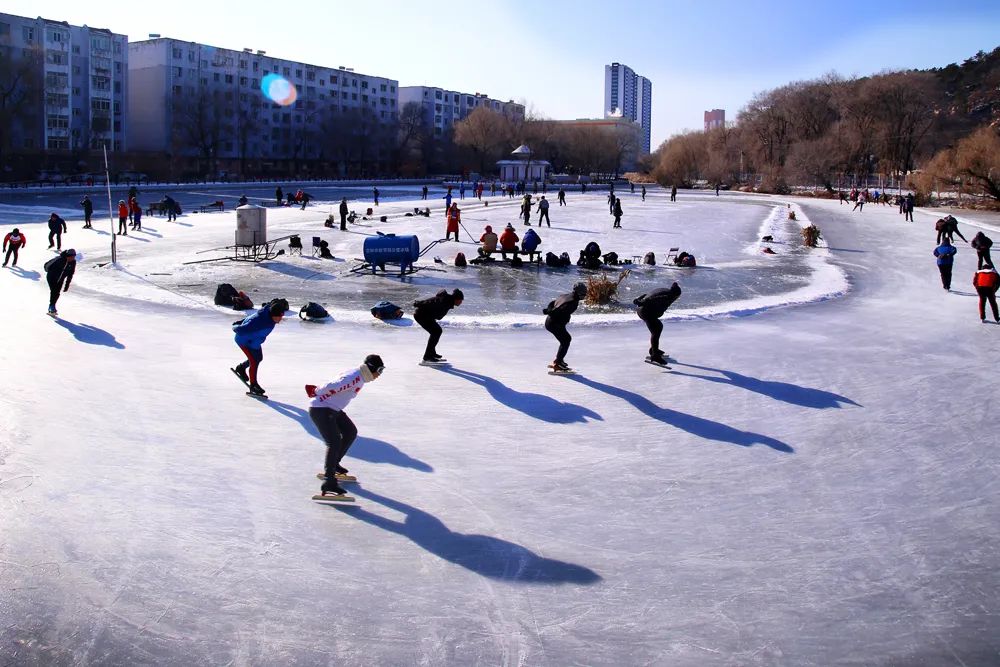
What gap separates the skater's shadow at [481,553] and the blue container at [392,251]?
13479 millimetres

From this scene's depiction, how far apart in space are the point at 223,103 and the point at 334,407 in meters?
87.4

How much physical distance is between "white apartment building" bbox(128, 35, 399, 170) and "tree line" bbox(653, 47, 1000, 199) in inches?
1563

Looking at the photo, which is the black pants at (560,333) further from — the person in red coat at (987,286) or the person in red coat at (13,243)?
the person in red coat at (13,243)

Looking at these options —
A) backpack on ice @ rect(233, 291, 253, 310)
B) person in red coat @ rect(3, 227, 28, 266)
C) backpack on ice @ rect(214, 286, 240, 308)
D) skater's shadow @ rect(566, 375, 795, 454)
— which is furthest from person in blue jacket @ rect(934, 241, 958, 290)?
person in red coat @ rect(3, 227, 28, 266)

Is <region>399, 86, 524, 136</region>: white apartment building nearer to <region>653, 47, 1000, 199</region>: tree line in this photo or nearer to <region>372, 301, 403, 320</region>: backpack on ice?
<region>653, 47, 1000, 199</region>: tree line

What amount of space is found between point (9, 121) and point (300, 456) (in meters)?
65.9

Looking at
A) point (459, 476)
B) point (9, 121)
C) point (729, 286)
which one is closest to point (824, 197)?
point (729, 286)

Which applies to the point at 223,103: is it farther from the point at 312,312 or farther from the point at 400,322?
the point at 400,322

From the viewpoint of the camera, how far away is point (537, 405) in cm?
886

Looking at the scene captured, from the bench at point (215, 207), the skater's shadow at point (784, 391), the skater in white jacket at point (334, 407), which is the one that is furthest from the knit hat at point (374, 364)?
the bench at point (215, 207)

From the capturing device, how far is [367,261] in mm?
19516

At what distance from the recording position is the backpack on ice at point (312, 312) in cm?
1366

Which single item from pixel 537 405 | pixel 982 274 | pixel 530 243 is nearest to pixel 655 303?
pixel 537 405

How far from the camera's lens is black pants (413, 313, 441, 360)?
1027 cm
